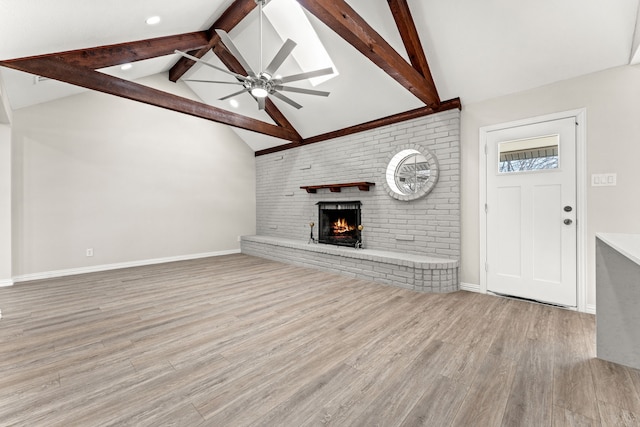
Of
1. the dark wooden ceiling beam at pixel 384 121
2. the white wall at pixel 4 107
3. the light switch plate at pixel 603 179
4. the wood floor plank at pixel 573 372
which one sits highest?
the dark wooden ceiling beam at pixel 384 121

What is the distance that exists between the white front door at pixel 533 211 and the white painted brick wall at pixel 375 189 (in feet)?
1.45

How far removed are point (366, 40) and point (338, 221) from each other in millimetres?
3274

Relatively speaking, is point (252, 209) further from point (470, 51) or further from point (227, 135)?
point (470, 51)

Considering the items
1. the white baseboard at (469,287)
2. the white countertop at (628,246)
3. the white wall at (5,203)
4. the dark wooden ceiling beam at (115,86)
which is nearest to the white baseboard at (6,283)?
the white wall at (5,203)

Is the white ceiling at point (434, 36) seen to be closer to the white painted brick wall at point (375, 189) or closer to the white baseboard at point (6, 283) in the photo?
the white painted brick wall at point (375, 189)

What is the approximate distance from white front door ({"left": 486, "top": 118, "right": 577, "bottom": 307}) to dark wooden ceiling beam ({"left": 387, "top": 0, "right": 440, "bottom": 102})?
119 centimetres

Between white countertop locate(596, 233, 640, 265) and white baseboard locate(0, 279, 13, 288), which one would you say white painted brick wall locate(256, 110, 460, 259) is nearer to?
white countertop locate(596, 233, 640, 265)

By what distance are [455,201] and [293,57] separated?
3286 millimetres

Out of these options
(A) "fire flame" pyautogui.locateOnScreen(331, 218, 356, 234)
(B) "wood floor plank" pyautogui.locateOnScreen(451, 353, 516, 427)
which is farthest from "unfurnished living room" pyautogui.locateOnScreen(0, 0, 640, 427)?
(A) "fire flame" pyautogui.locateOnScreen(331, 218, 356, 234)

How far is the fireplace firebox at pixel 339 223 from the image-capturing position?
4969 millimetres

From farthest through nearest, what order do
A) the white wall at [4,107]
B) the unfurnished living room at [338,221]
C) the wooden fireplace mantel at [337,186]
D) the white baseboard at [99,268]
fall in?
1. the wooden fireplace mantel at [337,186]
2. the white baseboard at [99,268]
3. the white wall at [4,107]
4. the unfurnished living room at [338,221]

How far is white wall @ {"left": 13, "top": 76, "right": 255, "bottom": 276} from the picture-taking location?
425 cm

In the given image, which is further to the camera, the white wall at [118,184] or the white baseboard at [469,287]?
the white wall at [118,184]

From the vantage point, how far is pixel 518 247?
10.7 ft
